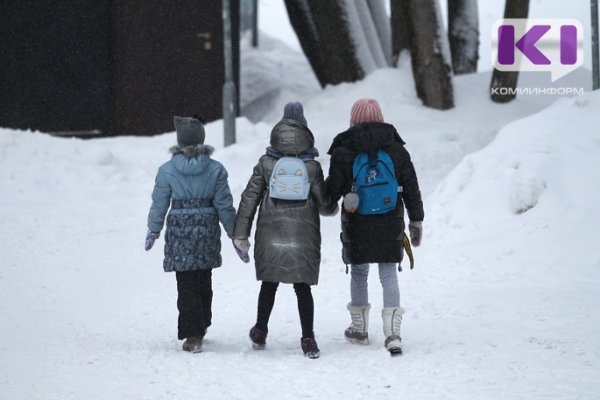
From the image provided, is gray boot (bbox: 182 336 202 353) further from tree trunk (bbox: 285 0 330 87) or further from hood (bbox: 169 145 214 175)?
tree trunk (bbox: 285 0 330 87)

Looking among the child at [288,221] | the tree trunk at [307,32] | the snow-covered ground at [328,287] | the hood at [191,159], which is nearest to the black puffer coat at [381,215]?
the child at [288,221]

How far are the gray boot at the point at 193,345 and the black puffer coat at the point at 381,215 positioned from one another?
3.60ft

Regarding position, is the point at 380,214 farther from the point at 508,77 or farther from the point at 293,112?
the point at 508,77

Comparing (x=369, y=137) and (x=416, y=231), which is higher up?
(x=369, y=137)

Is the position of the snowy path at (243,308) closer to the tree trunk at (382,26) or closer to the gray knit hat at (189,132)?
the gray knit hat at (189,132)

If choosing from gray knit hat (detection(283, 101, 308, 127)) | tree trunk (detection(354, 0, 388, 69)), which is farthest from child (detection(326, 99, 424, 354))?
tree trunk (detection(354, 0, 388, 69))

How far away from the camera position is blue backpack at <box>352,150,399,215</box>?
6090mm

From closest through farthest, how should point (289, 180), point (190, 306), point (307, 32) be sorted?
point (289, 180) < point (190, 306) < point (307, 32)

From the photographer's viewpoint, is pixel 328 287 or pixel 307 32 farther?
pixel 307 32

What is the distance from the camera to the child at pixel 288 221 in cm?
609

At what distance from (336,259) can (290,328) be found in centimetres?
290

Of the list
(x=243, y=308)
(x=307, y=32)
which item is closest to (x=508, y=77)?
(x=307, y=32)

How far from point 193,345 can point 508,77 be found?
38.1ft

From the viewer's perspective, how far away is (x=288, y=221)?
6.10m
